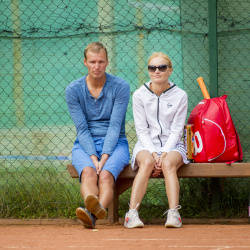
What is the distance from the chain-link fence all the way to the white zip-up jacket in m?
0.76

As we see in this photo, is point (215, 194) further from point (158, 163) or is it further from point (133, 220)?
point (133, 220)

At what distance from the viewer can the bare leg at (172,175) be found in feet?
14.4

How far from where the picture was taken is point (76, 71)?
19.4 ft

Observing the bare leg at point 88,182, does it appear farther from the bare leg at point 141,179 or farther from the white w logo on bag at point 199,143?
the white w logo on bag at point 199,143

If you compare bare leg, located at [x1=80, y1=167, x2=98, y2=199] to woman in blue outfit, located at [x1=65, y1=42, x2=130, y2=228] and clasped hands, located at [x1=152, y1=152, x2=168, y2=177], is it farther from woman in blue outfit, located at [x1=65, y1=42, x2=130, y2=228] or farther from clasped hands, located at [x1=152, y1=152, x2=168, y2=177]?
clasped hands, located at [x1=152, y1=152, x2=168, y2=177]

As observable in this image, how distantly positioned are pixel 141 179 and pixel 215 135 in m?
0.83

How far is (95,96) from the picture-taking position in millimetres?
4871

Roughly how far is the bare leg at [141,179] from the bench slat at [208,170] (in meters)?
0.26

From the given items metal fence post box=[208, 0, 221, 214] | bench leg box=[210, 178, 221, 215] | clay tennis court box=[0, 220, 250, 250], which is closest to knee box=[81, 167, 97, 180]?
clay tennis court box=[0, 220, 250, 250]

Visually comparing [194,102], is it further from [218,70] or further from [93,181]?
[93,181]

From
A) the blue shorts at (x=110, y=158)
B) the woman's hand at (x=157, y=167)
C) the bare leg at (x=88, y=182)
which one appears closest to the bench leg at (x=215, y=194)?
the woman's hand at (x=157, y=167)

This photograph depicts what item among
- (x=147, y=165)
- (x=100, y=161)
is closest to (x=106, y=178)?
(x=100, y=161)

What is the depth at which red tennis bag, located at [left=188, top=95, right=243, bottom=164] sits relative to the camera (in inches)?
190

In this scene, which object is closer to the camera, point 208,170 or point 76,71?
point 208,170
